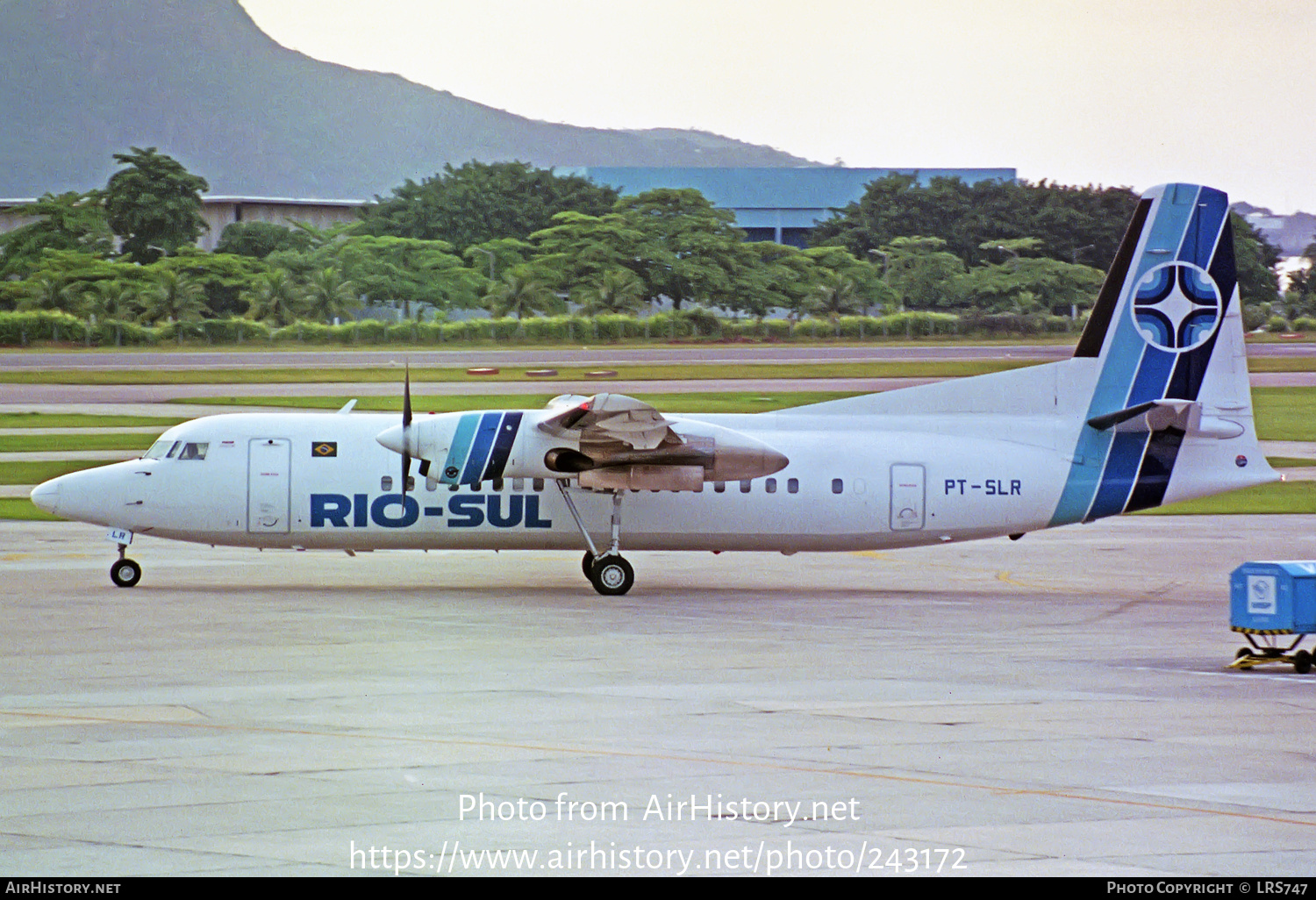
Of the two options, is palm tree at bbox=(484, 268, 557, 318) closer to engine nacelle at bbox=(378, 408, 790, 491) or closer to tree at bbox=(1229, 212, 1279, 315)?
tree at bbox=(1229, 212, 1279, 315)

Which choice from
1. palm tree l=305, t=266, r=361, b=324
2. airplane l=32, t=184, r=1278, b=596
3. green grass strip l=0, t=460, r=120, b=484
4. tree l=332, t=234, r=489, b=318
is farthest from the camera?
tree l=332, t=234, r=489, b=318

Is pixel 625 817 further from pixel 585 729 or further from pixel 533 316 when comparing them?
pixel 533 316

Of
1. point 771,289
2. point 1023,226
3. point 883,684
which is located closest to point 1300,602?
point 883,684

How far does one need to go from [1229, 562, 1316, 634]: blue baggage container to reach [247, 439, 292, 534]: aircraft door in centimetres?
1325

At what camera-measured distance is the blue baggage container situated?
16.3 metres

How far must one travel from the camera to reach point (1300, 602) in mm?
16328

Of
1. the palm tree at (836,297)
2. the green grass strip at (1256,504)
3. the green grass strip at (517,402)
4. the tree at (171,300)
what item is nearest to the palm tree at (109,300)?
the tree at (171,300)

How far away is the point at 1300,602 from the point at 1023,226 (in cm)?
5885

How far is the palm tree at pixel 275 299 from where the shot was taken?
59062 mm

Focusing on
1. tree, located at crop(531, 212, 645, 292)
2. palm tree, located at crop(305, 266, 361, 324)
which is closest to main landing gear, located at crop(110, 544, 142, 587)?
palm tree, located at crop(305, 266, 361, 324)

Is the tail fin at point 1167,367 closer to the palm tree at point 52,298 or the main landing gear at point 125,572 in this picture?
the main landing gear at point 125,572

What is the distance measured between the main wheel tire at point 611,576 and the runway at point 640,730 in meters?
0.37

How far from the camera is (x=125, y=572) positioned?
73.3ft

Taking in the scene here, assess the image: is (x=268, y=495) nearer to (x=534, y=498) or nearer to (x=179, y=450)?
(x=179, y=450)
